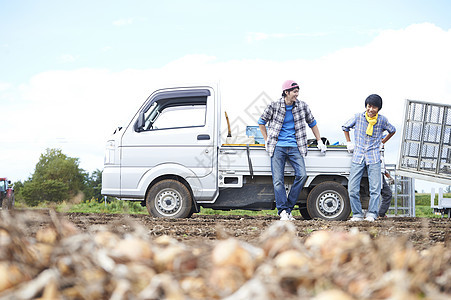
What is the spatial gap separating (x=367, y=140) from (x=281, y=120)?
1.51 m

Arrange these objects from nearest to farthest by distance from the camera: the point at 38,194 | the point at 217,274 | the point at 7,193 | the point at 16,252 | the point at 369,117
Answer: the point at 217,274 → the point at 16,252 → the point at 369,117 → the point at 7,193 → the point at 38,194

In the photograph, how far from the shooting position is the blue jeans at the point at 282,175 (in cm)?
781

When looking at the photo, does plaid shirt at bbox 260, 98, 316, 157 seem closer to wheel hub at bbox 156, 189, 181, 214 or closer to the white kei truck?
the white kei truck

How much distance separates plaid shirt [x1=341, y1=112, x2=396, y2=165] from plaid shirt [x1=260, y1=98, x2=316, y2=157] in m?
0.88

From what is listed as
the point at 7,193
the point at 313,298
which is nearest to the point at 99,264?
the point at 313,298

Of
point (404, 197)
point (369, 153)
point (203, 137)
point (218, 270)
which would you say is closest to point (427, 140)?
point (369, 153)

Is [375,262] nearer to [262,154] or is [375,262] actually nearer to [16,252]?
[16,252]

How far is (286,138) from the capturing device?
7879 millimetres

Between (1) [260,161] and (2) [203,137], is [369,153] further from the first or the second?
(2) [203,137]

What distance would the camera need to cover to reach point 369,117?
7.90 metres

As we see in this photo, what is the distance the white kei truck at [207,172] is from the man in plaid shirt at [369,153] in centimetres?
32

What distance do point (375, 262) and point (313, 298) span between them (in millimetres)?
262

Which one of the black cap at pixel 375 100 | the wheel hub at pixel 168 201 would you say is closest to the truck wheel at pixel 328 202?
the black cap at pixel 375 100

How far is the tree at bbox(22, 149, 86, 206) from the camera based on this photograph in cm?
4638
